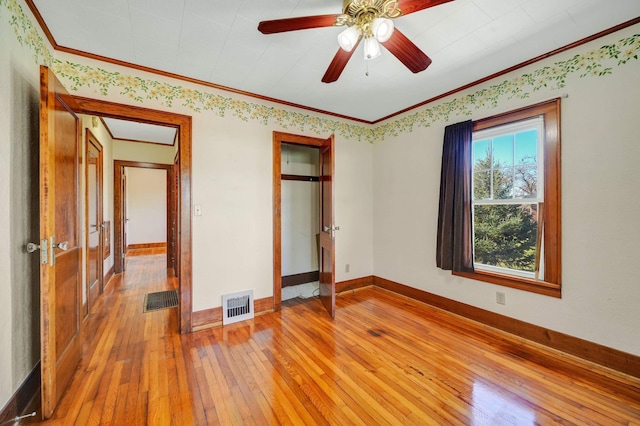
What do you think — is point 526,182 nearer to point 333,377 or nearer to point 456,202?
point 456,202

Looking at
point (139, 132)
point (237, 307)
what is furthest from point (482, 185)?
point (139, 132)

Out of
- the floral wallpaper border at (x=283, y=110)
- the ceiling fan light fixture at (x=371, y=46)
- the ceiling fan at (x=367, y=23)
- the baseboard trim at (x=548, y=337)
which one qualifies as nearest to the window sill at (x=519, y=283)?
the baseboard trim at (x=548, y=337)

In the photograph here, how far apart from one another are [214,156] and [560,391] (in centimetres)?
355

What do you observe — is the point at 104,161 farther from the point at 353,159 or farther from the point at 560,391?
the point at 560,391

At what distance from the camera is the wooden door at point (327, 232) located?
10.1ft

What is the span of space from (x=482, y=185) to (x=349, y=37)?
220 centimetres

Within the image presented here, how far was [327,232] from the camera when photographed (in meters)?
3.31

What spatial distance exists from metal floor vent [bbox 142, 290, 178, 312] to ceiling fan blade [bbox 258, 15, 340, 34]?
3.37 meters

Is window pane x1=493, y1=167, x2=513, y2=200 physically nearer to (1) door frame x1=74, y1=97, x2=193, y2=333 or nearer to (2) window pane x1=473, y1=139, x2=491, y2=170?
(2) window pane x1=473, y1=139, x2=491, y2=170

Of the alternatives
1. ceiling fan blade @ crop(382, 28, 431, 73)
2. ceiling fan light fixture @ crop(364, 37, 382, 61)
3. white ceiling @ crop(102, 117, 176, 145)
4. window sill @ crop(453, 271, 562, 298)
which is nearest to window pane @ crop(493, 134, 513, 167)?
window sill @ crop(453, 271, 562, 298)

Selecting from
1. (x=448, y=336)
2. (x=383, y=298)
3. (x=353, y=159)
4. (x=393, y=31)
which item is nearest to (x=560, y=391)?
(x=448, y=336)

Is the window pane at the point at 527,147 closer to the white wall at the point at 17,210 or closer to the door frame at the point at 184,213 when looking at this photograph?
the door frame at the point at 184,213

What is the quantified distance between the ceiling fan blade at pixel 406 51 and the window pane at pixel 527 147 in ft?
4.52

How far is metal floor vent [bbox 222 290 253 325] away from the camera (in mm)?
2916
